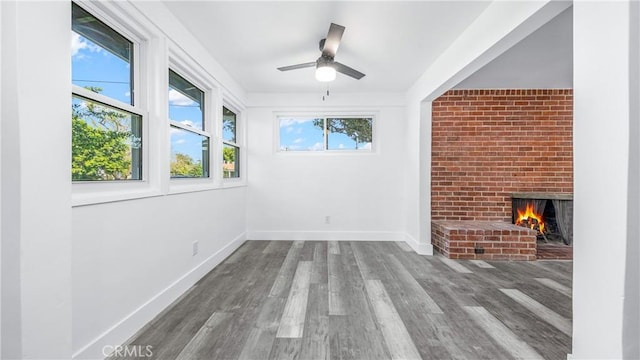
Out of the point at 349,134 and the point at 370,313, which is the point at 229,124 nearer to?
the point at 349,134

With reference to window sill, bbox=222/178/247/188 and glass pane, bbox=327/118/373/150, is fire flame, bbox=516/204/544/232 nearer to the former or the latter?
glass pane, bbox=327/118/373/150

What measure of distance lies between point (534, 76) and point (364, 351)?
3.65 m

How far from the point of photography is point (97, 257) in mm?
1449

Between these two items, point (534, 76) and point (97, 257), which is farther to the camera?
point (534, 76)

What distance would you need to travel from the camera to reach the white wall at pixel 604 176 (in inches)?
41.4

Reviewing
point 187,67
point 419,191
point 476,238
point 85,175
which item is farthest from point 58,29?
point 476,238

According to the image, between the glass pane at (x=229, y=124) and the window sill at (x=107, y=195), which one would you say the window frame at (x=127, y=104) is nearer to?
the window sill at (x=107, y=195)

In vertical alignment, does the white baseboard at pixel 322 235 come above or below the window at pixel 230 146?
below

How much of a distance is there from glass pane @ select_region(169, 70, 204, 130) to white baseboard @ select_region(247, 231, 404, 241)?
6.39ft

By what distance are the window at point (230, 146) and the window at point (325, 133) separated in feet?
2.29

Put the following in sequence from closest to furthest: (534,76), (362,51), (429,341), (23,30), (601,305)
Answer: (23,30) → (601,305) → (429,341) → (362,51) → (534,76)

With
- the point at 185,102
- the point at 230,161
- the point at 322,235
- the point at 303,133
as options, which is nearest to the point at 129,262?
the point at 185,102

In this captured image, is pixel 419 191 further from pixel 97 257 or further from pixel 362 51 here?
pixel 97 257

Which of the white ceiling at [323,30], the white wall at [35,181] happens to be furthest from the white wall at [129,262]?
the white ceiling at [323,30]
